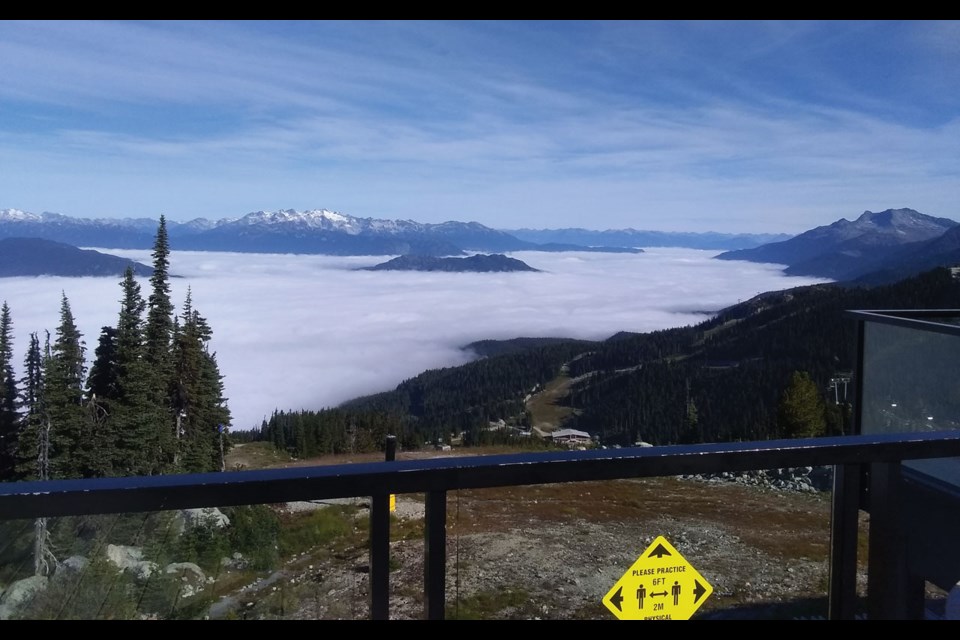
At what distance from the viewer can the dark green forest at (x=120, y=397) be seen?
35438 millimetres

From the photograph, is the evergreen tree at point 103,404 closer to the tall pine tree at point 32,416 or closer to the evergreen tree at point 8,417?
the tall pine tree at point 32,416

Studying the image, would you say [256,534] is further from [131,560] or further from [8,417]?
[8,417]

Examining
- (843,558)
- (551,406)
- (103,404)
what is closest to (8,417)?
(103,404)

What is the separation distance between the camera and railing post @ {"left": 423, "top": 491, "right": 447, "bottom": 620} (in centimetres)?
195

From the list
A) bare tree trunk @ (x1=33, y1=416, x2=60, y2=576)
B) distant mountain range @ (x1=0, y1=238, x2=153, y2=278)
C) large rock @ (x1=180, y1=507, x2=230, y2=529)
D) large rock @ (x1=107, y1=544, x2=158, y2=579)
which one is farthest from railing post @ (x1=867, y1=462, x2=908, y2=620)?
distant mountain range @ (x1=0, y1=238, x2=153, y2=278)

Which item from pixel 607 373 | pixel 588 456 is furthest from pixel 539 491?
pixel 607 373

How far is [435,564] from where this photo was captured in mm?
1984

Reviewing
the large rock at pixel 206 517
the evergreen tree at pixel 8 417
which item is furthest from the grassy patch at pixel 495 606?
the evergreen tree at pixel 8 417

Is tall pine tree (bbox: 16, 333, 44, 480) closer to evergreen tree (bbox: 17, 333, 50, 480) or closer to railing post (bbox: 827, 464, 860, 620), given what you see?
evergreen tree (bbox: 17, 333, 50, 480)
